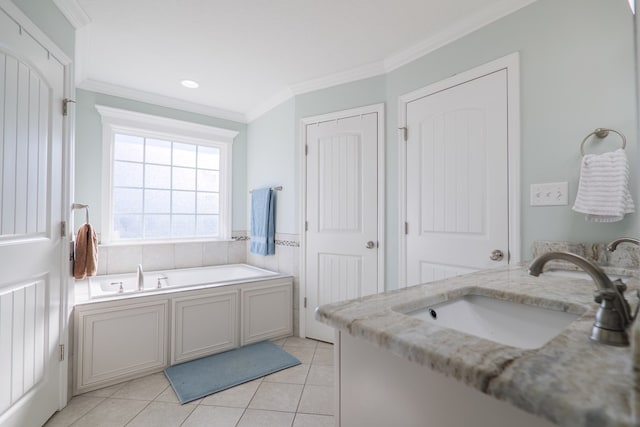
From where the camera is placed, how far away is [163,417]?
5.64ft

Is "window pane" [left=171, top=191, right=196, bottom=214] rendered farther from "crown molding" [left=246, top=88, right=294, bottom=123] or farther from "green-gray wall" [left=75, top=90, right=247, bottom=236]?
"crown molding" [left=246, top=88, right=294, bottom=123]

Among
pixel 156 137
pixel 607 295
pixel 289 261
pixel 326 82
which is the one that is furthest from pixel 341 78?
pixel 607 295

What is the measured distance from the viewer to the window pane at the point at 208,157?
355cm

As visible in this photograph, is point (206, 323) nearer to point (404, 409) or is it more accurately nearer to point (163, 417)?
point (163, 417)

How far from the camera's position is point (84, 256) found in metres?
1.92

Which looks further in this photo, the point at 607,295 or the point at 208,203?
the point at 208,203

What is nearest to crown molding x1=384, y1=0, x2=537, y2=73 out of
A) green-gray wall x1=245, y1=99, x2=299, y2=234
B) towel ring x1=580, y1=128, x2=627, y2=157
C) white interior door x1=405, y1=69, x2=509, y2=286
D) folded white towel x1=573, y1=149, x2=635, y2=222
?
white interior door x1=405, y1=69, x2=509, y2=286

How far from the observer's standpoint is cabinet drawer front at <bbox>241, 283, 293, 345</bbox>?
2.67 metres

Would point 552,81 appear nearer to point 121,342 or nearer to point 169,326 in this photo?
point 169,326

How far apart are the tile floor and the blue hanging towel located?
4.29ft

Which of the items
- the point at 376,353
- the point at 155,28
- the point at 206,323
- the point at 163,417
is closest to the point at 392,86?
the point at 155,28

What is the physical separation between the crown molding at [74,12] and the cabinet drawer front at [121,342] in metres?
1.85

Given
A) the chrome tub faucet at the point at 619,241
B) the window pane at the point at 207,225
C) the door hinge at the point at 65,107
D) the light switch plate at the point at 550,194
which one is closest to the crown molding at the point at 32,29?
the door hinge at the point at 65,107

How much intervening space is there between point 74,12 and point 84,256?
4.92 feet
